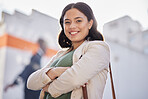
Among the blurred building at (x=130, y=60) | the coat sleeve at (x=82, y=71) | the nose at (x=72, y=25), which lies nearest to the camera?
the coat sleeve at (x=82, y=71)

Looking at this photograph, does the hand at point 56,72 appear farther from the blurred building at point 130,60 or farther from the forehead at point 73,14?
the blurred building at point 130,60

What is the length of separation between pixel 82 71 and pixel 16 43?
3.28 metres

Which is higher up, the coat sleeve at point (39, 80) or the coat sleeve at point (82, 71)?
the coat sleeve at point (82, 71)

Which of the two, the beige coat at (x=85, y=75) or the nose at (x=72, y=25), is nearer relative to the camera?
the beige coat at (x=85, y=75)

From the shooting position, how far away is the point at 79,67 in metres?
0.67

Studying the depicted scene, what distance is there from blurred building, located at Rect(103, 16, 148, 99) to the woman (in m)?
1.38

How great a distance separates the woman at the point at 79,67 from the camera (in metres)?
0.67

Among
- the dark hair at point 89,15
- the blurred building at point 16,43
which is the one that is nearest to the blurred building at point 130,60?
the dark hair at point 89,15

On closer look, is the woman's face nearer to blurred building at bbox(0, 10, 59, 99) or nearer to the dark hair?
the dark hair

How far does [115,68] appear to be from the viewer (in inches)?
99.4

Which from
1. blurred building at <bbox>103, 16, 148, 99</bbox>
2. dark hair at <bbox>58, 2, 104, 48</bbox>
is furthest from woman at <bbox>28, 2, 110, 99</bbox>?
blurred building at <bbox>103, 16, 148, 99</bbox>

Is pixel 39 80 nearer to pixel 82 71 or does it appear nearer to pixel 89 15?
pixel 82 71

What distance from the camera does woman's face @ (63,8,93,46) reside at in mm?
813

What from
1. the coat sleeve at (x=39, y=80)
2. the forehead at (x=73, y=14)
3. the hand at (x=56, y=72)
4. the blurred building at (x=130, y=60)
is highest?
the forehead at (x=73, y=14)
